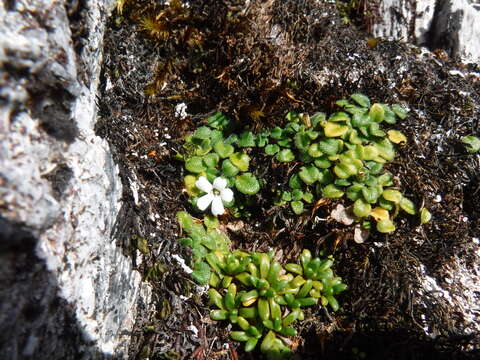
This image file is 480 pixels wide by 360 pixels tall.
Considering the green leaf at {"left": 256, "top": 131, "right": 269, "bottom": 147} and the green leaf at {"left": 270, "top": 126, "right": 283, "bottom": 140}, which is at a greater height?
the green leaf at {"left": 270, "top": 126, "right": 283, "bottom": 140}

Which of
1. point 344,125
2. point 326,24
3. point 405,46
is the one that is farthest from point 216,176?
point 405,46

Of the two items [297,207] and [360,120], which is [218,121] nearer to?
[297,207]

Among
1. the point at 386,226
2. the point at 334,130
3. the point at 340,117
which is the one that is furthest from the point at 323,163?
the point at 386,226

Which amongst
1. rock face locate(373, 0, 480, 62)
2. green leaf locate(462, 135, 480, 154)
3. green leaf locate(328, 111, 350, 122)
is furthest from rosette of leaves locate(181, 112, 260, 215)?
rock face locate(373, 0, 480, 62)

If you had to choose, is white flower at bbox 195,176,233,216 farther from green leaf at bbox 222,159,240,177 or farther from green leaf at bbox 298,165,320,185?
green leaf at bbox 298,165,320,185

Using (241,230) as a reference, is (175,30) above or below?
above

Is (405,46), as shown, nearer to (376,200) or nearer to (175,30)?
(376,200)

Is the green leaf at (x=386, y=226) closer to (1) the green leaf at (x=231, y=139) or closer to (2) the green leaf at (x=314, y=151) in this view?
(2) the green leaf at (x=314, y=151)
